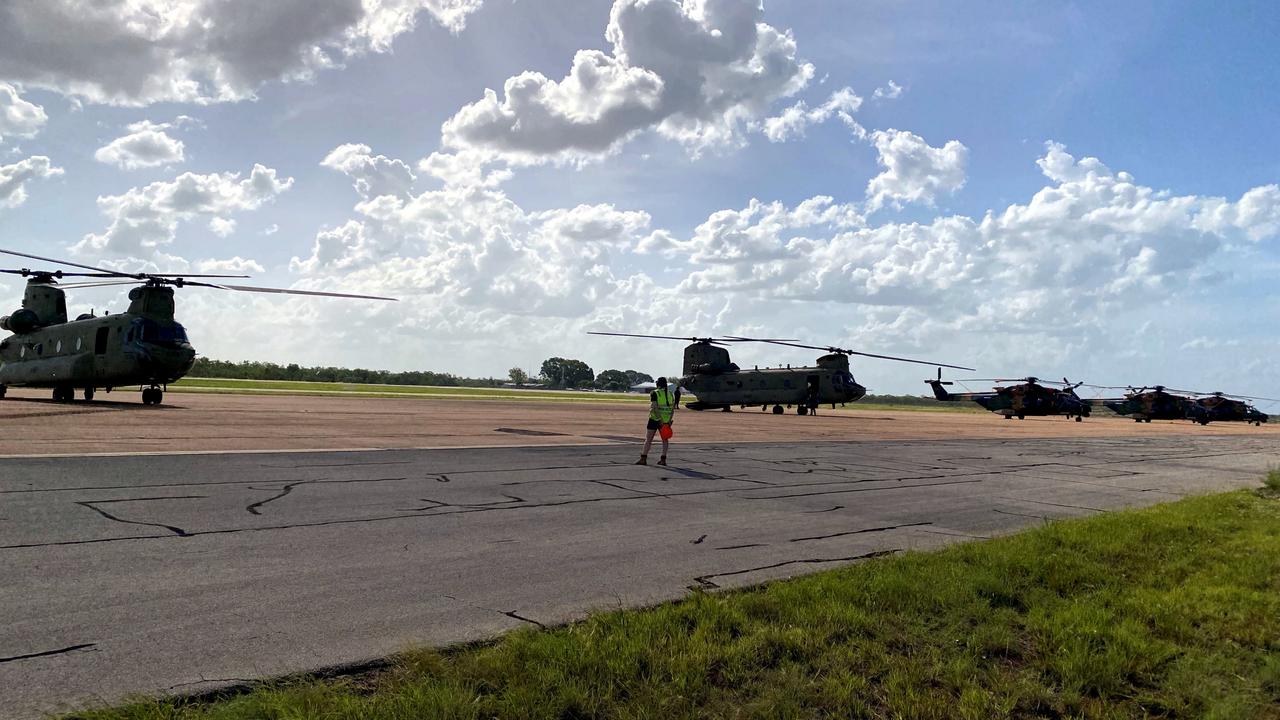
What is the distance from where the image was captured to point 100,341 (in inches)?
1117

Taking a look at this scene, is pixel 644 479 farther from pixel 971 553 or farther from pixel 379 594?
pixel 379 594

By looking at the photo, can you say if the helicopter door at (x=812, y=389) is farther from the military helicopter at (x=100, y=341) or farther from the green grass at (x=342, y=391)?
the military helicopter at (x=100, y=341)

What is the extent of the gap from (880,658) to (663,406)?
11.3 metres

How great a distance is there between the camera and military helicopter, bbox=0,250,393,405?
2755 cm

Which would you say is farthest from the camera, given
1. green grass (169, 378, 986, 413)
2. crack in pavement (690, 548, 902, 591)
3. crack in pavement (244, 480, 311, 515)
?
green grass (169, 378, 986, 413)

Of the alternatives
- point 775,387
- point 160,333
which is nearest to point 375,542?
point 160,333

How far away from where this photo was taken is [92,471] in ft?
37.8

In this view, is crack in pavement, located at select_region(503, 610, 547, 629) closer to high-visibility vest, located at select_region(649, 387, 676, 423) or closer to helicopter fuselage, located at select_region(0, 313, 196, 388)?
high-visibility vest, located at select_region(649, 387, 676, 423)

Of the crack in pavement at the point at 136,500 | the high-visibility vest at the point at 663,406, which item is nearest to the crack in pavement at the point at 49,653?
the crack in pavement at the point at 136,500

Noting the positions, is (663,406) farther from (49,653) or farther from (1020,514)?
(49,653)

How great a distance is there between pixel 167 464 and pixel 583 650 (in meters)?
10.8

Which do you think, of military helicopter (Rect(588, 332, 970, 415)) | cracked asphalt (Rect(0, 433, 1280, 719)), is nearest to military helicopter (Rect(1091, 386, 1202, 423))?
military helicopter (Rect(588, 332, 970, 415))

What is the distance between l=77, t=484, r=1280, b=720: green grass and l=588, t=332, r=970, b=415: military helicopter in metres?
41.2

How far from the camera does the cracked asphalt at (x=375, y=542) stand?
4.96 metres
